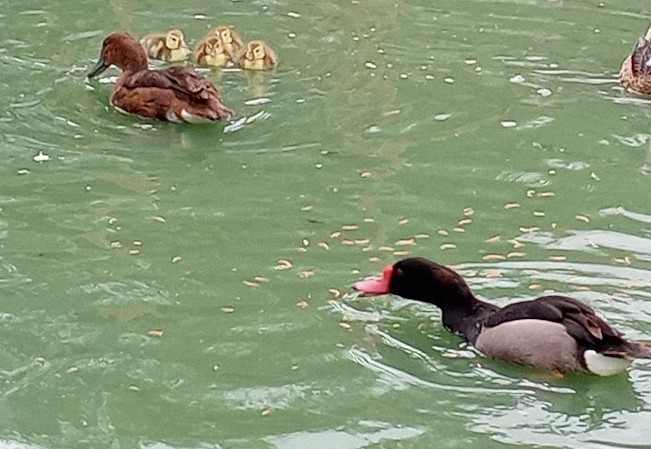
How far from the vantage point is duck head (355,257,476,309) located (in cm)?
512

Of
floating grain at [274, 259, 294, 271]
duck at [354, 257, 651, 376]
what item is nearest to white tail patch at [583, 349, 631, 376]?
duck at [354, 257, 651, 376]

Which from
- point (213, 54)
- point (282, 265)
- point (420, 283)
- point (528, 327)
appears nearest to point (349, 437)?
point (528, 327)

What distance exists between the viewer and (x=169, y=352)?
195 inches

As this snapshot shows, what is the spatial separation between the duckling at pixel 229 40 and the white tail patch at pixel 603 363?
4133mm

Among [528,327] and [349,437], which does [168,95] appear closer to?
[528,327]

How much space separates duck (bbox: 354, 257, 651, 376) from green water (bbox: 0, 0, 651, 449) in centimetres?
7

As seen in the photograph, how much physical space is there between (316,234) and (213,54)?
8.81ft

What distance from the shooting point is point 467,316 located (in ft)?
16.4

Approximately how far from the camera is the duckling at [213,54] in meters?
8.34

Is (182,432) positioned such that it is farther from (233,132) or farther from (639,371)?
(233,132)

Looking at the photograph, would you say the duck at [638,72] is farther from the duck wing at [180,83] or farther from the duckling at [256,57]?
the duck wing at [180,83]

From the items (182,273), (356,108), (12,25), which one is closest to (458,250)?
(182,273)

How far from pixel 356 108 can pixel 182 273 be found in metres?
2.33

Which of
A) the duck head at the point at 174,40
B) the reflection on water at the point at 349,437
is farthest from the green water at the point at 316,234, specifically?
the duck head at the point at 174,40
